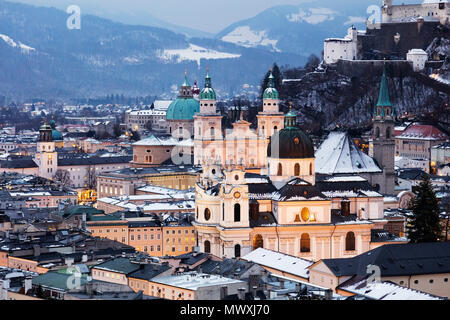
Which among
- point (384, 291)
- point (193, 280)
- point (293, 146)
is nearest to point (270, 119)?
point (293, 146)

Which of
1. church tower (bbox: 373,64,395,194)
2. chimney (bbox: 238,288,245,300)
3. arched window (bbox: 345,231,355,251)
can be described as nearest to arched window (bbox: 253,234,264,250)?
arched window (bbox: 345,231,355,251)

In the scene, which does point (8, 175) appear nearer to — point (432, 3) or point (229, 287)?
point (432, 3)

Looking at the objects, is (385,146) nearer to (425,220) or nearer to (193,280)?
(425,220)

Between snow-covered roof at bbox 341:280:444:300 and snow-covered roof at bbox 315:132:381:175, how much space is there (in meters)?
28.7

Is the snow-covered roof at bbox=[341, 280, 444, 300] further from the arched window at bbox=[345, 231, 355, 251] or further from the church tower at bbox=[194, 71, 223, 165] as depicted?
the church tower at bbox=[194, 71, 223, 165]

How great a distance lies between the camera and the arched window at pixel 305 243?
1984 inches

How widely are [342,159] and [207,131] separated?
23990mm

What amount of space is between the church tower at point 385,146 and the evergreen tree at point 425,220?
13.9 m

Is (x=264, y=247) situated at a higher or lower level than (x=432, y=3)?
lower

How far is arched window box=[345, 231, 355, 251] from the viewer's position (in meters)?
51.0

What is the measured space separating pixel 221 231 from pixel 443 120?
229 feet
